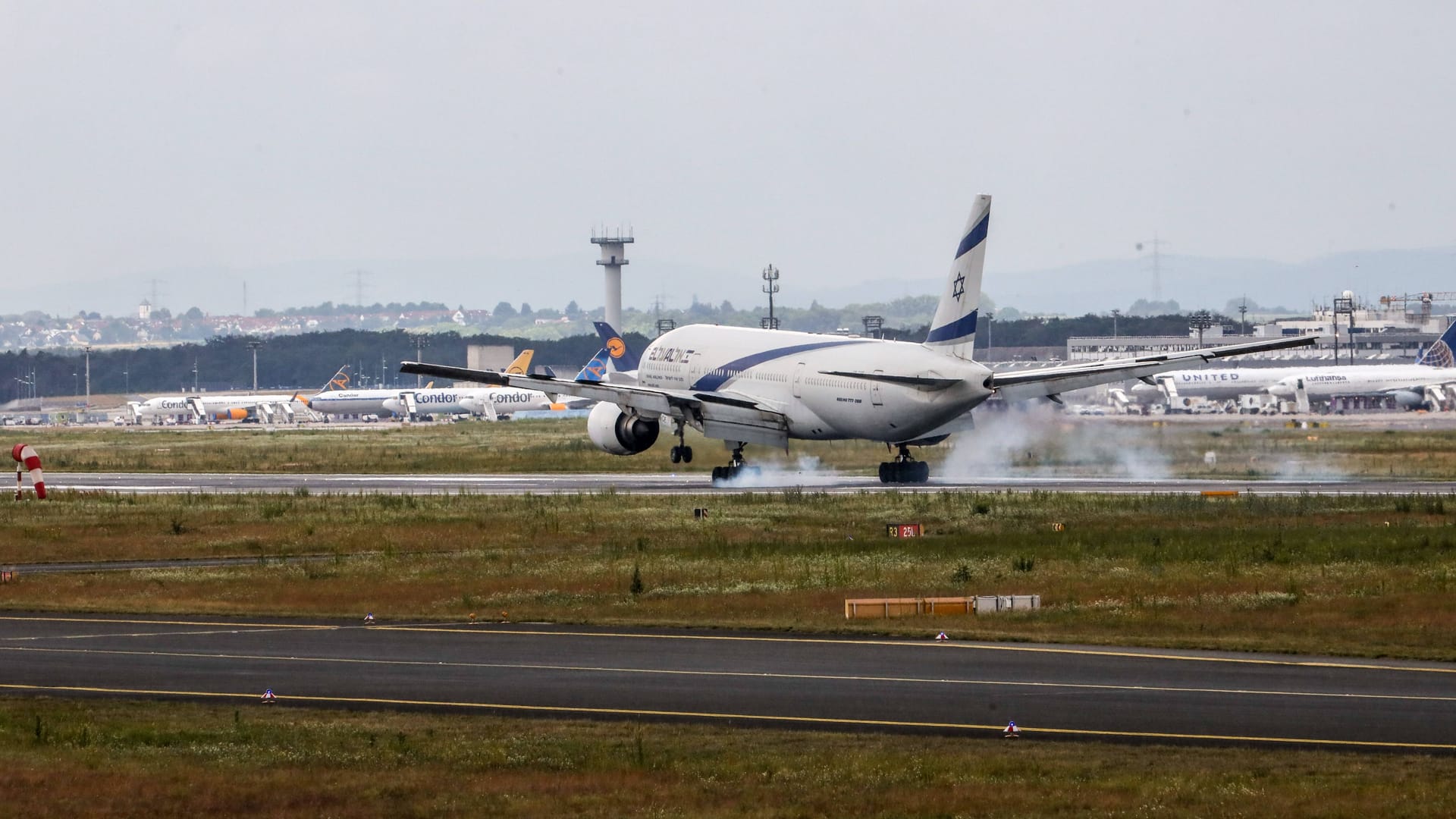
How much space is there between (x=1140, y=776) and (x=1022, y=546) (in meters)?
21.1

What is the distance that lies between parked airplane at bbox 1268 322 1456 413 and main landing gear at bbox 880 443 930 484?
324ft

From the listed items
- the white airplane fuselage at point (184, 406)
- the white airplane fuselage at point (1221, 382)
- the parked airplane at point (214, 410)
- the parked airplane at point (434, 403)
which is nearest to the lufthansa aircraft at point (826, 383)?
the white airplane fuselage at point (1221, 382)

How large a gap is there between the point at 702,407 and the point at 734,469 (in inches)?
98.0

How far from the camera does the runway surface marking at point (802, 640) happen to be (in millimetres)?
23188

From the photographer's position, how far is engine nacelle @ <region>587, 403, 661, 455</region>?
199 ft

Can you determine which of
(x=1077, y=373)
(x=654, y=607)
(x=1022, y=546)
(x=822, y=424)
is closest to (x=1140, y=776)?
(x=654, y=607)

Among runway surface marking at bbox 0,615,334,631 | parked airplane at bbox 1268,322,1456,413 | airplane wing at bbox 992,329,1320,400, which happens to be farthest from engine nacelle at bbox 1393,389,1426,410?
runway surface marking at bbox 0,615,334,631

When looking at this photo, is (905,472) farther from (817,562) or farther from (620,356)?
(620,356)

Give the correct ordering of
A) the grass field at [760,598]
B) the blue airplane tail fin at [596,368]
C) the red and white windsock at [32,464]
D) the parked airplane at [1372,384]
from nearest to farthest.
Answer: the grass field at [760,598]
the red and white windsock at [32,464]
the blue airplane tail fin at [596,368]
the parked airplane at [1372,384]

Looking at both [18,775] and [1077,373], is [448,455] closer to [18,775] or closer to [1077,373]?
[1077,373]

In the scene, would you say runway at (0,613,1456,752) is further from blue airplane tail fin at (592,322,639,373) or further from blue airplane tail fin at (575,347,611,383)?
blue airplane tail fin at (575,347,611,383)

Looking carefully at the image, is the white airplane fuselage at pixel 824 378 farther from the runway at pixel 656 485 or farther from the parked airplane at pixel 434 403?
the parked airplane at pixel 434 403

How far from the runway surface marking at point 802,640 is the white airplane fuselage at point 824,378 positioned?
2588cm

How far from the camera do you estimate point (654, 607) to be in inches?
1192
